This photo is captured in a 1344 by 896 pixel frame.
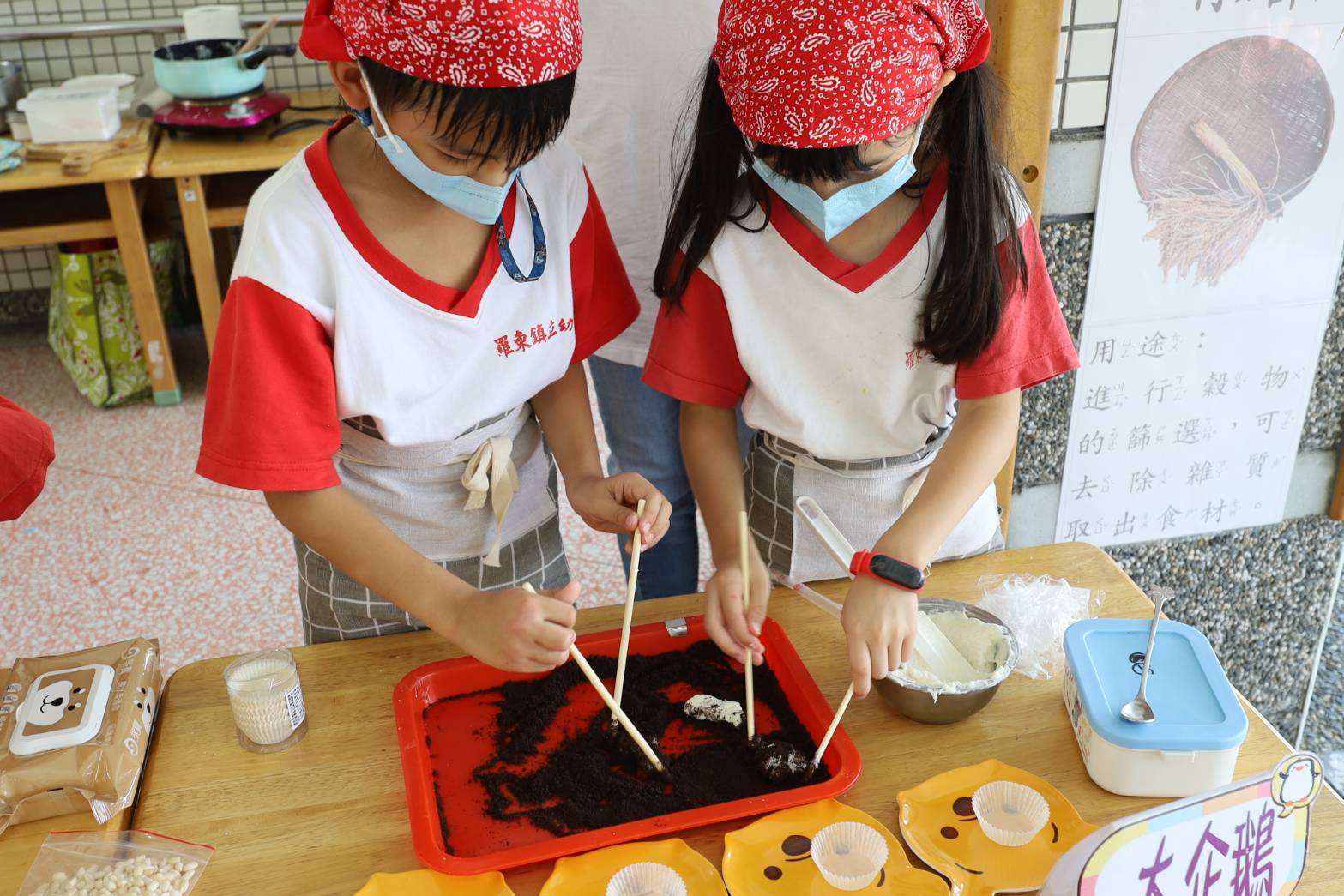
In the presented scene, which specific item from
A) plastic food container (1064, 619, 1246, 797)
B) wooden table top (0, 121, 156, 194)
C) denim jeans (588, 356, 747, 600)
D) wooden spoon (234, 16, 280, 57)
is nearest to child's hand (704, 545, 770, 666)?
plastic food container (1064, 619, 1246, 797)

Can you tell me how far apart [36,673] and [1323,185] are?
1.86 metres

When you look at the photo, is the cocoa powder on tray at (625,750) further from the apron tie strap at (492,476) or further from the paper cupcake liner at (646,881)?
the apron tie strap at (492,476)

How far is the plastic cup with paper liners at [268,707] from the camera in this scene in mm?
1068

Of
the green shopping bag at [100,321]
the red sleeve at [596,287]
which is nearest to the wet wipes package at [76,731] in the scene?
the red sleeve at [596,287]

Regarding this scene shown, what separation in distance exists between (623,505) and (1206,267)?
3.45 feet

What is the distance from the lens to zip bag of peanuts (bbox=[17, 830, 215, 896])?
92 cm

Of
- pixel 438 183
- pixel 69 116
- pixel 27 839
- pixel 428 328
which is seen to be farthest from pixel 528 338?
pixel 69 116

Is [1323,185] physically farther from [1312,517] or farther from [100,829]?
[100,829]

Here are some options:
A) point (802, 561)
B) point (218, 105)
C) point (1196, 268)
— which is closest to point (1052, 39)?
point (1196, 268)

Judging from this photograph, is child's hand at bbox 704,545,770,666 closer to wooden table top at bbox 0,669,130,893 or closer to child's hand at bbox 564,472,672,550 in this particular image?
child's hand at bbox 564,472,672,550

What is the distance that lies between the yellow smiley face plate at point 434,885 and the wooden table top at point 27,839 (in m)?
0.27

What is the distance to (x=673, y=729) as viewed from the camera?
3.68ft

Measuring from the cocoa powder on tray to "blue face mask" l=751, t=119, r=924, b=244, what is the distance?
1.62ft

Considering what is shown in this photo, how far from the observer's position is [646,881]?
0.93 metres
